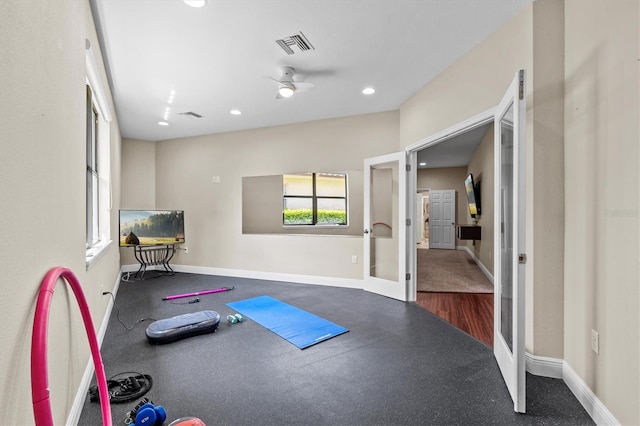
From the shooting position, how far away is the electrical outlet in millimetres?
1854

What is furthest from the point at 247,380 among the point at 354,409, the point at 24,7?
the point at 24,7

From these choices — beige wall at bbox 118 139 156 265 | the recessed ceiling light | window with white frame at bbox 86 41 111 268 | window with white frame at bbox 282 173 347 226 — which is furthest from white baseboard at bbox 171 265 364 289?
the recessed ceiling light

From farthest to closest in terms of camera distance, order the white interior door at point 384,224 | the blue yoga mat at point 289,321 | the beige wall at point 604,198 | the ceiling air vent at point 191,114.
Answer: the ceiling air vent at point 191,114, the white interior door at point 384,224, the blue yoga mat at point 289,321, the beige wall at point 604,198

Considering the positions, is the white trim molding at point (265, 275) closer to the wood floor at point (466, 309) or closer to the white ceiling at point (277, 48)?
the wood floor at point (466, 309)

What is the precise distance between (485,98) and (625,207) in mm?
1601

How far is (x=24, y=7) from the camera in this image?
3.82ft

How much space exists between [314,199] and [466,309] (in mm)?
3011

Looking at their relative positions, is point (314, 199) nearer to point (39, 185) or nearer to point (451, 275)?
point (451, 275)

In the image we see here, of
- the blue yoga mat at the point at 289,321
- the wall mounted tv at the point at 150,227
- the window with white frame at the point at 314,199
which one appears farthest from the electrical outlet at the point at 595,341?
the wall mounted tv at the point at 150,227

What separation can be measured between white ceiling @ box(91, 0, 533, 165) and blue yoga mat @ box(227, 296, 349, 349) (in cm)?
275

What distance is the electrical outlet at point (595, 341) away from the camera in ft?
6.08

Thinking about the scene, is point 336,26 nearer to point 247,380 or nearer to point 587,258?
point 587,258

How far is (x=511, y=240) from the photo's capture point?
7.38 ft

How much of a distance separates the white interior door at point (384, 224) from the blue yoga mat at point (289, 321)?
1.35 m
